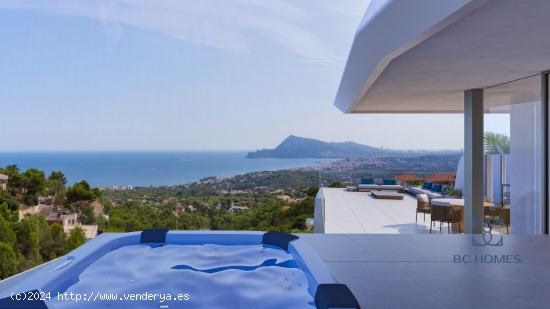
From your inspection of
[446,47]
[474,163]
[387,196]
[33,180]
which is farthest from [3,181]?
[387,196]

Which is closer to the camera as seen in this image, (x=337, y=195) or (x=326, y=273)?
(x=326, y=273)

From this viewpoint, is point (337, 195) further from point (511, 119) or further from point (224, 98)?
point (224, 98)

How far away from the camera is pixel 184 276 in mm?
4496

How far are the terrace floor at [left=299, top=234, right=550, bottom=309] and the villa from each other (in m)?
0.01

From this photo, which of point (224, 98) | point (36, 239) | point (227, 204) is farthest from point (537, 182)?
point (224, 98)

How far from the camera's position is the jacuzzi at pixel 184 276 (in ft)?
11.1

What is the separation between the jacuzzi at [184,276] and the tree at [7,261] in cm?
163

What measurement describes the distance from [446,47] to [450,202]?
421 cm

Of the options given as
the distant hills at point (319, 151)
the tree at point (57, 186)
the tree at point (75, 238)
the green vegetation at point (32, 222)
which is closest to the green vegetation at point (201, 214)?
the tree at point (75, 238)

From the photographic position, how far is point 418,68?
16.1 ft

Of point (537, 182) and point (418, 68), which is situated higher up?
point (418, 68)

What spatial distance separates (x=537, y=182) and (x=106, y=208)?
679 centimetres

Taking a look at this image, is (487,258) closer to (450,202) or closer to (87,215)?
(450,202)

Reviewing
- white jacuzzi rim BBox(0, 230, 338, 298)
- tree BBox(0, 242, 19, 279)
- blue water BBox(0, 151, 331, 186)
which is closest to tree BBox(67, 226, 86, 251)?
tree BBox(0, 242, 19, 279)
